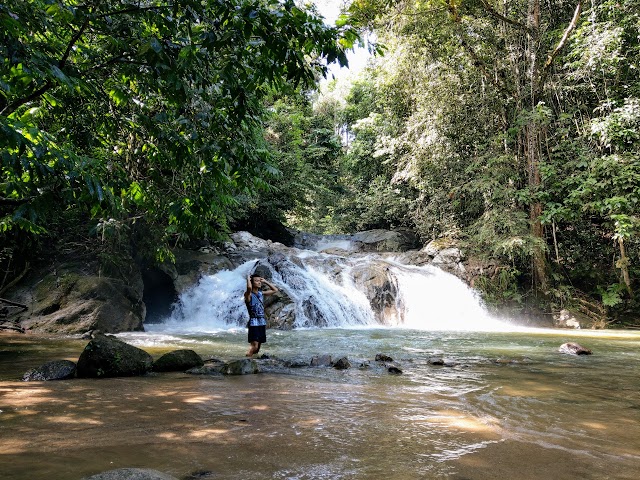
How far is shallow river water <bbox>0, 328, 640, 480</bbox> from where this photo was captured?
2.38 meters

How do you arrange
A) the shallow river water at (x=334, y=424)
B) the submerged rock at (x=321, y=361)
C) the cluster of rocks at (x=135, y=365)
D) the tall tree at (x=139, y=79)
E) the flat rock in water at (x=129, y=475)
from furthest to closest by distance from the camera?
the submerged rock at (x=321, y=361), the cluster of rocks at (x=135, y=365), the tall tree at (x=139, y=79), the shallow river water at (x=334, y=424), the flat rock in water at (x=129, y=475)

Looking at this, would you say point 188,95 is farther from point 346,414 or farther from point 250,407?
point 346,414

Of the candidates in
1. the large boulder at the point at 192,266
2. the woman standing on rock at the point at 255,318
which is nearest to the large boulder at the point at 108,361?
the woman standing on rock at the point at 255,318

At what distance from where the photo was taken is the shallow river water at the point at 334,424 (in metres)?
2.38

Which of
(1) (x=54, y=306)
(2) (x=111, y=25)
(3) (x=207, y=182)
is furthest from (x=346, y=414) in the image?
(1) (x=54, y=306)

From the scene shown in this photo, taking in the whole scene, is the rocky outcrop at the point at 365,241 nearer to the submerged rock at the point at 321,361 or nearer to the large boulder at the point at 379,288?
the large boulder at the point at 379,288

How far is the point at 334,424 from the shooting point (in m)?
3.21

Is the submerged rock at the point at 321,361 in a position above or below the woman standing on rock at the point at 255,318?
below

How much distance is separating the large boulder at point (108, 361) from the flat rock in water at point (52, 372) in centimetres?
11

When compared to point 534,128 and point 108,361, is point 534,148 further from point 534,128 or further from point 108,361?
point 108,361

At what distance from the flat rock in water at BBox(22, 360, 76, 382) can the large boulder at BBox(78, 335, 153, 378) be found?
4.4 inches

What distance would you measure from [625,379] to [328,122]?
80.5 ft

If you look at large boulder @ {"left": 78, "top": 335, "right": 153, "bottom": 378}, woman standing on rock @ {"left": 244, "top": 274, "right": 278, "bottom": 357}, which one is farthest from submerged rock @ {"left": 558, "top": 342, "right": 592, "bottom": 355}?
large boulder @ {"left": 78, "top": 335, "right": 153, "bottom": 378}

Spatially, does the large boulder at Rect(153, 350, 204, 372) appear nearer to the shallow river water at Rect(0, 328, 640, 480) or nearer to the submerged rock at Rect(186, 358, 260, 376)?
the submerged rock at Rect(186, 358, 260, 376)
